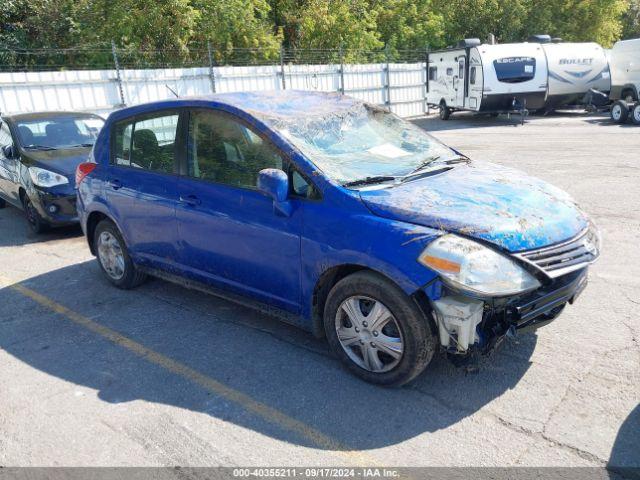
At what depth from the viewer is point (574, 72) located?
763 inches

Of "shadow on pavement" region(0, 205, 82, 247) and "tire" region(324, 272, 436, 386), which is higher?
"tire" region(324, 272, 436, 386)

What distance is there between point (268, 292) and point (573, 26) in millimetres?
35110

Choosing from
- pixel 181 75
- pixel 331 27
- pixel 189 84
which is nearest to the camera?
pixel 181 75

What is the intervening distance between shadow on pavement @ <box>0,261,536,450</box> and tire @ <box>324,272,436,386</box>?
136 millimetres

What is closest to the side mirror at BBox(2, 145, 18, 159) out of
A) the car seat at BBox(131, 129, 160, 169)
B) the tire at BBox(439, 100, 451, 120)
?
the car seat at BBox(131, 129, 160, 169)

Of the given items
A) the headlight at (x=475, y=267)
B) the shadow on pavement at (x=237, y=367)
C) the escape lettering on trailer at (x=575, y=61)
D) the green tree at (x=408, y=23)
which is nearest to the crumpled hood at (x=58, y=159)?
the shadow on pavement at (x=237, y=367)

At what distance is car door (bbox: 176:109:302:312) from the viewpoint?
12.6ft

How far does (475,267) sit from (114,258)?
12.3 ft

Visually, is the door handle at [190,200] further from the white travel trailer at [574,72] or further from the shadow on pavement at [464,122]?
the white travel trailer at [574,72]

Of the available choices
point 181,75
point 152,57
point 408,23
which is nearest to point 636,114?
point 181,75

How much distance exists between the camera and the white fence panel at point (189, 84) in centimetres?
1380

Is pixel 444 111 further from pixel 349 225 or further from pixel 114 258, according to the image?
pixel 349 225

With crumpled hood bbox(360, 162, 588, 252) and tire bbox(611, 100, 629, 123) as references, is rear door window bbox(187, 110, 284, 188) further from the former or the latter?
tire bbox(611, 100, 629, 123)

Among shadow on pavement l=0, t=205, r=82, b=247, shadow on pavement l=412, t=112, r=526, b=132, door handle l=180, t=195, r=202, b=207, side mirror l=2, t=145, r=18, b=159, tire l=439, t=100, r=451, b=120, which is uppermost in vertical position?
door handle l=180, t=195, r=202, b=207
